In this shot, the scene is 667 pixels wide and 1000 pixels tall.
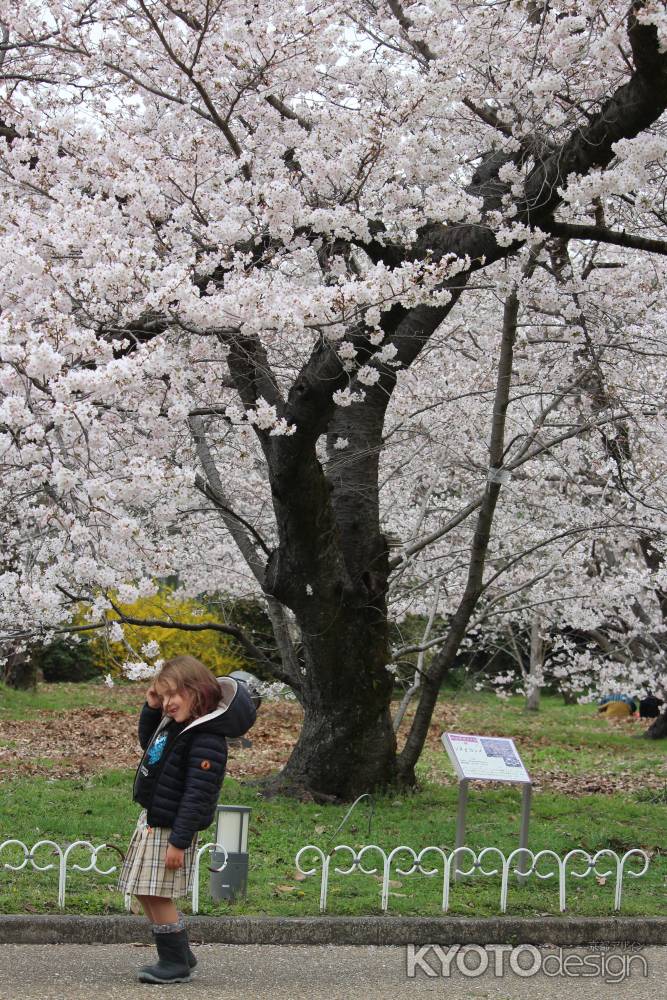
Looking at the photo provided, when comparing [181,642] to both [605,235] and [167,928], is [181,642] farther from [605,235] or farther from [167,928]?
[167,928]

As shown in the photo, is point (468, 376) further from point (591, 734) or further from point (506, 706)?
point (506, 706)

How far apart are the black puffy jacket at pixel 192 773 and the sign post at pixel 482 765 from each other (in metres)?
1.88

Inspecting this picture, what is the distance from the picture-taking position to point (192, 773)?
4.18m

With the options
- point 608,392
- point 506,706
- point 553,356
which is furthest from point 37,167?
point 506,706

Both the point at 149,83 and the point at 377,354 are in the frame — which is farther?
the point at 149,83

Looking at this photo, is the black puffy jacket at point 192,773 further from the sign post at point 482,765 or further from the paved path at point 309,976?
the sign post at point 482,765

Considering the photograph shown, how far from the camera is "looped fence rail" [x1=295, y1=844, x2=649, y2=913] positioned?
5.43 m

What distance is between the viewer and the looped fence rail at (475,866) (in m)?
5.43

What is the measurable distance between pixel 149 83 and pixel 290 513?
3.23 meters

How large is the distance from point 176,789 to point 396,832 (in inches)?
143

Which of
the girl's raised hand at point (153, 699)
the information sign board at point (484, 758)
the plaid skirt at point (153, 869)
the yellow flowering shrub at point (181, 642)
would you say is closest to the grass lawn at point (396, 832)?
the information sign board at point (484, 758)

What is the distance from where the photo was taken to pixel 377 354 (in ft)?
22.5

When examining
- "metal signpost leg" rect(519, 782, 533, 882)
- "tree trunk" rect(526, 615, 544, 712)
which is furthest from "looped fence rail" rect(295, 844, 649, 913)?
"tree trunk" rect(526, 615, 544, 712)

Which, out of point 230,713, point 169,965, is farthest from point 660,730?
point 230,713
